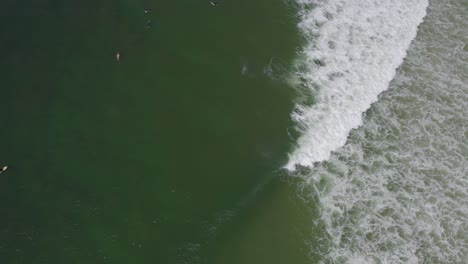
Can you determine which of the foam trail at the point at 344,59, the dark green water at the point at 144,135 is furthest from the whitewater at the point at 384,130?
the dark green water at the point at 144,135

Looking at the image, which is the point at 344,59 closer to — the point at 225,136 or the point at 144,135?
the point at 225,136


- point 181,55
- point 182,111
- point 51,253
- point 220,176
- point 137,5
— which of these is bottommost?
point 51,253

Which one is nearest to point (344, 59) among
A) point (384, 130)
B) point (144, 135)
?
point (384, 130)

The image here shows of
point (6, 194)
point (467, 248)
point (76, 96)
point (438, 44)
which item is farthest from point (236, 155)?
point (438, 44)

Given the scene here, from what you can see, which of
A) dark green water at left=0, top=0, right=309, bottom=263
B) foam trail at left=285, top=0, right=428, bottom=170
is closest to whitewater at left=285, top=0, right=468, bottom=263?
foam trail at left=285, top=0, right=428, bottom=170

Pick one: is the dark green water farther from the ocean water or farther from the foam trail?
the foam trail

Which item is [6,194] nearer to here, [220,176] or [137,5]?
[220,176]
